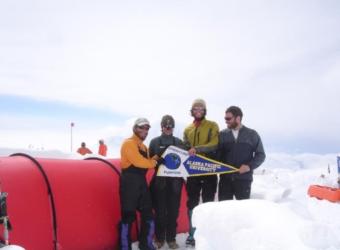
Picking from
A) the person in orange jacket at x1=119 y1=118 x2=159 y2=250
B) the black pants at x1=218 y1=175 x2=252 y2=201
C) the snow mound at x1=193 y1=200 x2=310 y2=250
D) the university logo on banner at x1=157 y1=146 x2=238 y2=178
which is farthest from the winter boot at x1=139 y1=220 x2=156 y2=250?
the snow mound at x1=193 y1=200 x2=310 y2=250

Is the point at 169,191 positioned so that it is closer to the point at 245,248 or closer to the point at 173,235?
the point at 173,235

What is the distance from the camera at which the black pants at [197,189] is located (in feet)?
20.4

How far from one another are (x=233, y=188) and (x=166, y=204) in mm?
1027

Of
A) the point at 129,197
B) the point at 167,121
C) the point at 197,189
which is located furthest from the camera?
the point at 197,189

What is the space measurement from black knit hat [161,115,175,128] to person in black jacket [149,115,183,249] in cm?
2

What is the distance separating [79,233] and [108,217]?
20.9 inches

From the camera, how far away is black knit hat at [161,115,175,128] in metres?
5.87

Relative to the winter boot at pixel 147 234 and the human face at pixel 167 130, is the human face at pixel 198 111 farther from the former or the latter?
the winter boot at pixel 147 234

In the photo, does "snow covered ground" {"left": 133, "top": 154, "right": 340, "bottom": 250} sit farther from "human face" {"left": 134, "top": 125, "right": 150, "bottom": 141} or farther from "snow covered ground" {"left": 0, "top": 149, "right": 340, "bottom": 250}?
"human face" {"left": 134, "top": 125, "right": 150, "bottom": 141}

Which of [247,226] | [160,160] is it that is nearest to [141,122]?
[160,160]

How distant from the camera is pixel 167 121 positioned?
19.3ft

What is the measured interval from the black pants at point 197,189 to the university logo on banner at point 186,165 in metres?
0.18

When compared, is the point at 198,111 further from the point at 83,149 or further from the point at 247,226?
the point at 83,149

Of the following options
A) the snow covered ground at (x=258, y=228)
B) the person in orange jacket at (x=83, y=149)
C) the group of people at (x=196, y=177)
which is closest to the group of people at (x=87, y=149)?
the person in orange jacket at (x=83, y=149)
